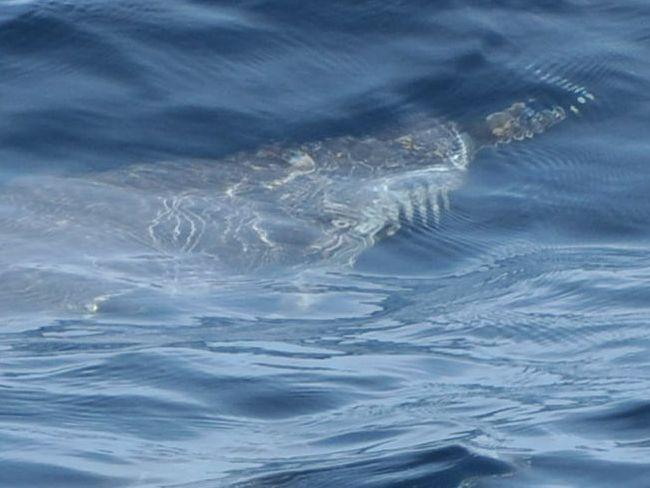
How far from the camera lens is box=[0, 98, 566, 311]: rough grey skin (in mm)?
7750

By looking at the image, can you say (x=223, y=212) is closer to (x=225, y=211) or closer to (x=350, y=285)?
(x=225, y=211)

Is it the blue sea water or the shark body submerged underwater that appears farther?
the shark body submerged underwater

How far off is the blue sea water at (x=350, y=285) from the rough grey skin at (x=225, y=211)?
0.25 feet

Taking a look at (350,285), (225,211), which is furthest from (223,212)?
(350,285)

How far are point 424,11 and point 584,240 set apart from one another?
2.69 metres

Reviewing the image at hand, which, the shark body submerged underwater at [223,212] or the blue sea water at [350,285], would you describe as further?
the shark body submerged underwater at [223,212]

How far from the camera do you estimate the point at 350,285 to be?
304 inches

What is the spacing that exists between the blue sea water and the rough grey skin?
3.0 inches

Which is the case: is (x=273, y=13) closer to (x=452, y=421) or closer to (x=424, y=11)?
(x=424, y=11)

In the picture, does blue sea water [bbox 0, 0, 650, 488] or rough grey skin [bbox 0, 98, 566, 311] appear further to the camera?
rough grey skin [bbox 0, 98, 566, 311]

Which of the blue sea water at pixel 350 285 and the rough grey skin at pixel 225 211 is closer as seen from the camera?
the blue sea water at pixel 350 285

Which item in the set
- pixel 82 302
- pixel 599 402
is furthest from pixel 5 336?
pixel 599 402

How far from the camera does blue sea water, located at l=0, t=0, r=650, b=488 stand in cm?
531

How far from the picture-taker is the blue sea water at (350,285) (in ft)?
17.4
